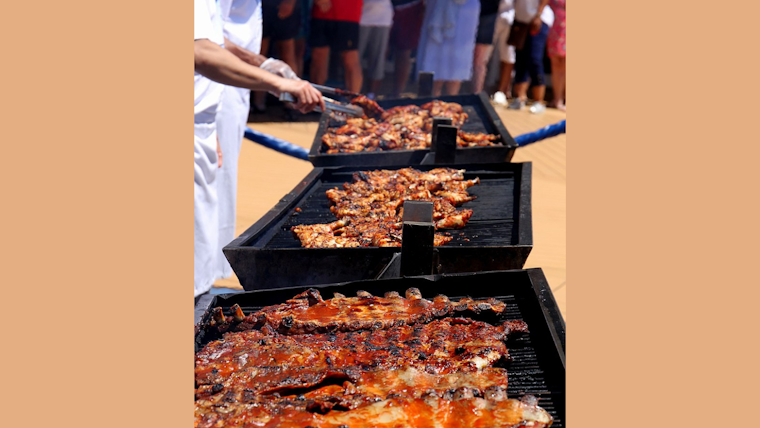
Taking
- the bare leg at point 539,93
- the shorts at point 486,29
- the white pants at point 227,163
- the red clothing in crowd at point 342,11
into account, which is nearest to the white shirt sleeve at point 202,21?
the white pants at point 227,163

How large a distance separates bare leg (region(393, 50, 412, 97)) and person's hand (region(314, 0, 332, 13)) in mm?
1185

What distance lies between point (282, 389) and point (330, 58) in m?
5.09

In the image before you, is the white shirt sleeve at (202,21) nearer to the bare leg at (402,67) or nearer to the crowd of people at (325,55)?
the crowd of people at (325,55)

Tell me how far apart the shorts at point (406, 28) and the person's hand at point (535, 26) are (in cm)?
129

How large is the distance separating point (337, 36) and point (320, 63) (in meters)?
0.50

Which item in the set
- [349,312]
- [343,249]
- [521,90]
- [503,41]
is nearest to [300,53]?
[503,41]

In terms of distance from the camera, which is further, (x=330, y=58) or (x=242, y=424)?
(x=330, y=58)

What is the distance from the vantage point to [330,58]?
6.42m

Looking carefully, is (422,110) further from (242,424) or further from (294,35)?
(242,424)

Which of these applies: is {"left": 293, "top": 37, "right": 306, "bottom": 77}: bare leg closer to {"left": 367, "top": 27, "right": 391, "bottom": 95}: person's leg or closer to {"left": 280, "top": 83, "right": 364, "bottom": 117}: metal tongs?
{"left": 280, "top": 83, "right": 364, "bottom": 117}: metal tongs

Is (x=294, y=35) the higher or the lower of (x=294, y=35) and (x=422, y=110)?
the higher

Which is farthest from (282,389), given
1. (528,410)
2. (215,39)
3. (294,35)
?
(294,35)

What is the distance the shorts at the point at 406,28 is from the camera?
7344 millimetres

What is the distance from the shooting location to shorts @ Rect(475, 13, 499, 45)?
790cm
